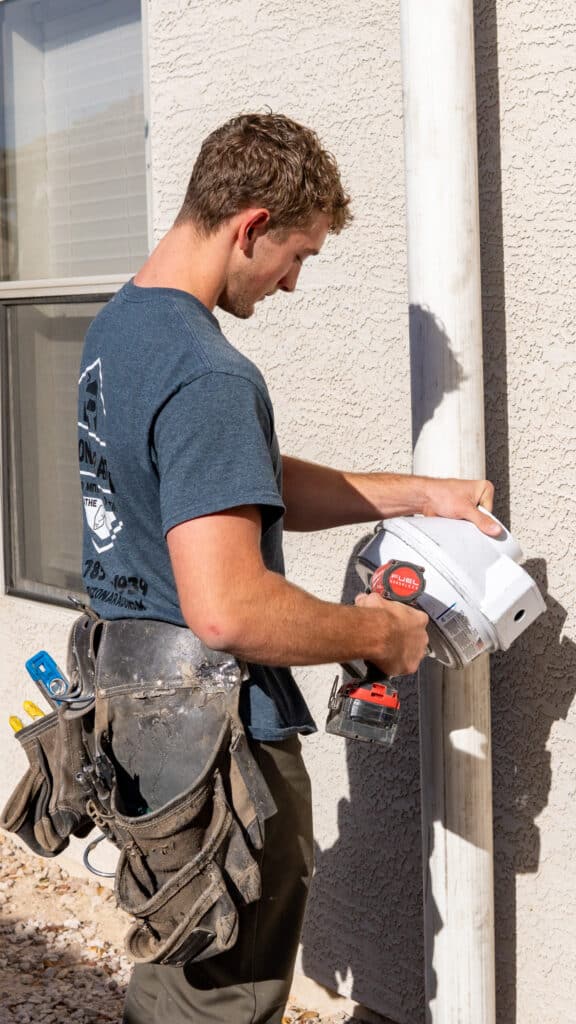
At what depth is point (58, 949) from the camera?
11.1ft

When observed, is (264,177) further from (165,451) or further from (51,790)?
(51,790)

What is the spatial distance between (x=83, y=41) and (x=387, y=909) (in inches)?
105

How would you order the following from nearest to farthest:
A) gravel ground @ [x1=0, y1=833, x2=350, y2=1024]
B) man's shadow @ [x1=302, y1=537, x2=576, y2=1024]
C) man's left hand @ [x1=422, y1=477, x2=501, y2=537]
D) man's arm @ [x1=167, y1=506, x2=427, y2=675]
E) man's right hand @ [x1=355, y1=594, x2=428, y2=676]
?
man's arm @ [x1=167, y1=506, x2=427, y2=675], man's right hand @ [x1=355, y1=594, x2=428, y2=676], man's left hand @ [x1=422, y1=477, x2=501, y2=537], man's shadow @ [x1=302, y1=537, x2=576, y2=1024], gravel ground @ [x1=0, y1=833, x2=350, y2=1024]

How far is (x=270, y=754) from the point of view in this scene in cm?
206

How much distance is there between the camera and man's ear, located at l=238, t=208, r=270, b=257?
193 cm

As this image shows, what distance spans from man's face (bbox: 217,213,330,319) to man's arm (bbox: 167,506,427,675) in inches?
17.3

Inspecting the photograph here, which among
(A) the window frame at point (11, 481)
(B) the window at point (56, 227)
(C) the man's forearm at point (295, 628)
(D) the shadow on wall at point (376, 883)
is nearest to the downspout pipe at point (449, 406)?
(D) the shadow on wall at point (376, 883)

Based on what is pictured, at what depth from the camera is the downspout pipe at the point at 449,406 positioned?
221cm

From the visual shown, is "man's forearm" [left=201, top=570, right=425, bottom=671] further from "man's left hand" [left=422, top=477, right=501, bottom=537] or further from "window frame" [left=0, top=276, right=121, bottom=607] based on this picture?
"window frame" [left=0, top=276, right=121, bottom=607]

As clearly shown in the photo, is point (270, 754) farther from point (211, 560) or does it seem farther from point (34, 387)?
point (34, 387)

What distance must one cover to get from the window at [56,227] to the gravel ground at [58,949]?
903mm

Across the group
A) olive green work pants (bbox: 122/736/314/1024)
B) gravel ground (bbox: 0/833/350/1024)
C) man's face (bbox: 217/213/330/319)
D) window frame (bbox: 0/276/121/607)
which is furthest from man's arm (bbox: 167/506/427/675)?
window frame (bbox: 0/276/121/607)

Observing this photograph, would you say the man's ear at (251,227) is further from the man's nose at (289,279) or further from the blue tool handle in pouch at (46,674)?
the blue tool handle in pouch at (46,674)

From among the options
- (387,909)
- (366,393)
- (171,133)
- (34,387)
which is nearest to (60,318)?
(34,387)
